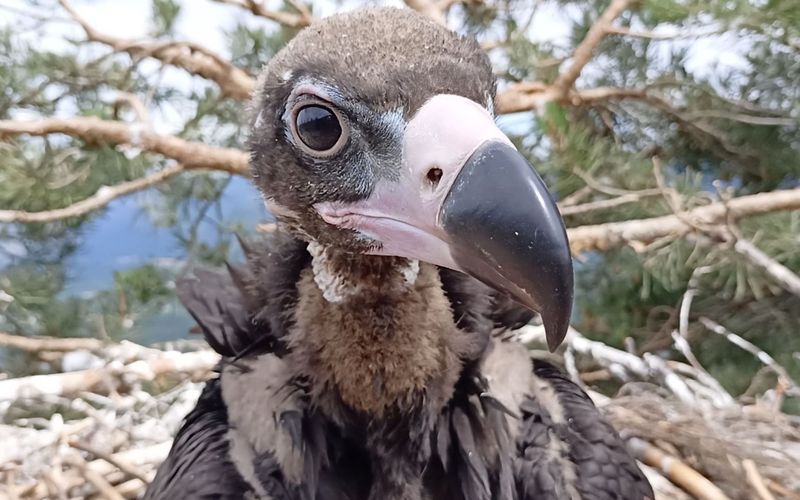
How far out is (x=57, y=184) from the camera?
197 cm

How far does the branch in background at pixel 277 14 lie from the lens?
1986 millimetres

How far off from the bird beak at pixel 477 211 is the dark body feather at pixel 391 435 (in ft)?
0.81

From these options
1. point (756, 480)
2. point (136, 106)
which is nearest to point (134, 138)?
point (136, 106)

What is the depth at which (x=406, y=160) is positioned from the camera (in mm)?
624

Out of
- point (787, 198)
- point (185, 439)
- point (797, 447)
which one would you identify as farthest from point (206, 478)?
point (787, 198)

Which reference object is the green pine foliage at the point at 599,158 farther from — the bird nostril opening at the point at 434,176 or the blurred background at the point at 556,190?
the bird nostril opening at the point at 434,176

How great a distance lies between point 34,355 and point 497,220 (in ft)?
6.26

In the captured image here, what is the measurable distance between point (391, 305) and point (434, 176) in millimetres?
213

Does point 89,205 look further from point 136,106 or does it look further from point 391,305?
point 391,305

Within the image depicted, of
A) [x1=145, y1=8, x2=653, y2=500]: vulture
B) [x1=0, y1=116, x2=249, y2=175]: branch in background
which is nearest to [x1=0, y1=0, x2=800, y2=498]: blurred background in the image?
[x1=0, y1=116, x2=249, y2=175]: branch in background

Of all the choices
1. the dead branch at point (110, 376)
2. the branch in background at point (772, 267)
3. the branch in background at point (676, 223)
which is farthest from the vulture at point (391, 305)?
the branch in background at point (676, 223)

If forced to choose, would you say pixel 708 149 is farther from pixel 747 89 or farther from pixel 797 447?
pixel 797 447

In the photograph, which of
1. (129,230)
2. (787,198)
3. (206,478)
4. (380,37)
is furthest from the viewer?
(129,230)

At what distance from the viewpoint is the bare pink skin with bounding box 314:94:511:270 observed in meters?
0.58
